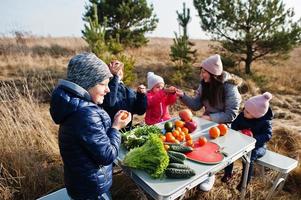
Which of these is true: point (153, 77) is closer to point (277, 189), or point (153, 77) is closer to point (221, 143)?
point (221, 143)

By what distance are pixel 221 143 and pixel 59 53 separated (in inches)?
495

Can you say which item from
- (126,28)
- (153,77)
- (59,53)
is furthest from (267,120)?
(59,53)

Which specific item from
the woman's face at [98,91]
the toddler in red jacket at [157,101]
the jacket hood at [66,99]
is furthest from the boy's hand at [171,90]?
the jacket hood at [66,99]

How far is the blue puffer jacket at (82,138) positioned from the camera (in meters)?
1.85

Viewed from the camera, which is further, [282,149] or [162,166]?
[282,149]

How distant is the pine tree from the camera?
30.0ft

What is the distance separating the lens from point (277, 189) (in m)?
3.47

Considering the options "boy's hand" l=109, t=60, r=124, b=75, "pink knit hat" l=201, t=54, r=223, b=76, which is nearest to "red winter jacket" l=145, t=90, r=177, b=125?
"pink knit hat" l=201, t=54, r=223, b=76

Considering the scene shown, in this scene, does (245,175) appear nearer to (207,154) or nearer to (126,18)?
(207,154)

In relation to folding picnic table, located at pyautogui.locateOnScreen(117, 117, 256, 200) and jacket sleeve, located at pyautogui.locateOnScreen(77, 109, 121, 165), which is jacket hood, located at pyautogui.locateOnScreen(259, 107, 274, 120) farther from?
jacket sleeve, located at pyautogui.locateOnScreen(77, 109, 121, 165)

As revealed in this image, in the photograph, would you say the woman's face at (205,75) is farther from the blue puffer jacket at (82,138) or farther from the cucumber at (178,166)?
the blue puffer jacket at (82,138)

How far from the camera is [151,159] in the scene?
2.08 metres

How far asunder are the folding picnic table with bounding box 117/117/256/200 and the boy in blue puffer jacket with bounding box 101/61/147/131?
0.90 metres

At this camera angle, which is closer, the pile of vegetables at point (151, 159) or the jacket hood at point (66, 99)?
the jacket hood at point (66, 99)
